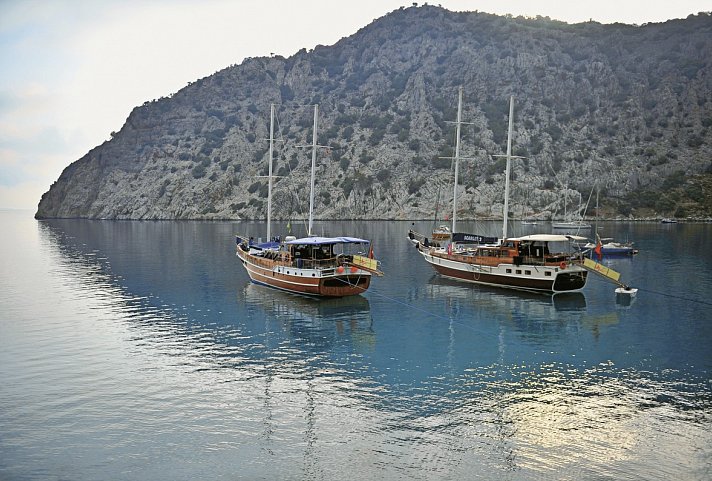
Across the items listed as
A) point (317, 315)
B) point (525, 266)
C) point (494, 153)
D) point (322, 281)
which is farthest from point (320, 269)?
point (494, 153)

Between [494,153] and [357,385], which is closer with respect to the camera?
[357,385]

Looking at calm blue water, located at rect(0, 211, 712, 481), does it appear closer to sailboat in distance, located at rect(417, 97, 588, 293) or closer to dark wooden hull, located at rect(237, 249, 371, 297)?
dark wooden hull, located at rect(237, 249, 371, 297)

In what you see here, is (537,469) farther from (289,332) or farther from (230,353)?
(289,332)

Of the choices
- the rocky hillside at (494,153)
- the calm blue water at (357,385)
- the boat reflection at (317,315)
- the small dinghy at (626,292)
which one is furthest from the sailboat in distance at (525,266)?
the rocky hillside at (494,153)

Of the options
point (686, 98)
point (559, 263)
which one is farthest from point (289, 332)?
point (686, 98)

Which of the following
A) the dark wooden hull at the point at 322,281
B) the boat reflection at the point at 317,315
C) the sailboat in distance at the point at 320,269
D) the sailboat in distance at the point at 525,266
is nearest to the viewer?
the boat reflection at the point at 317,315

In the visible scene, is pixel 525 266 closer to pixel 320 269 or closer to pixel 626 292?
pixel 626 292

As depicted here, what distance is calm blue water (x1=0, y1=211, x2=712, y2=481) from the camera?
17953 millimetres

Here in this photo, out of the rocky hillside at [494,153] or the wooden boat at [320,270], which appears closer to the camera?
the wooden boat at [320,270]

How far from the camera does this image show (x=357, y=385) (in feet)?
81.5

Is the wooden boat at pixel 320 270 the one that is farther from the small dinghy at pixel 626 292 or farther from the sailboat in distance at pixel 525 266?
the small dinghy at pixel 626 292

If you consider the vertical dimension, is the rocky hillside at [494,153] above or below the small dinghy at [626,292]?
above

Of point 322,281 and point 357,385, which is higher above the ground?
point 322,281

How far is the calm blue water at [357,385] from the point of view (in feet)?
58.9
